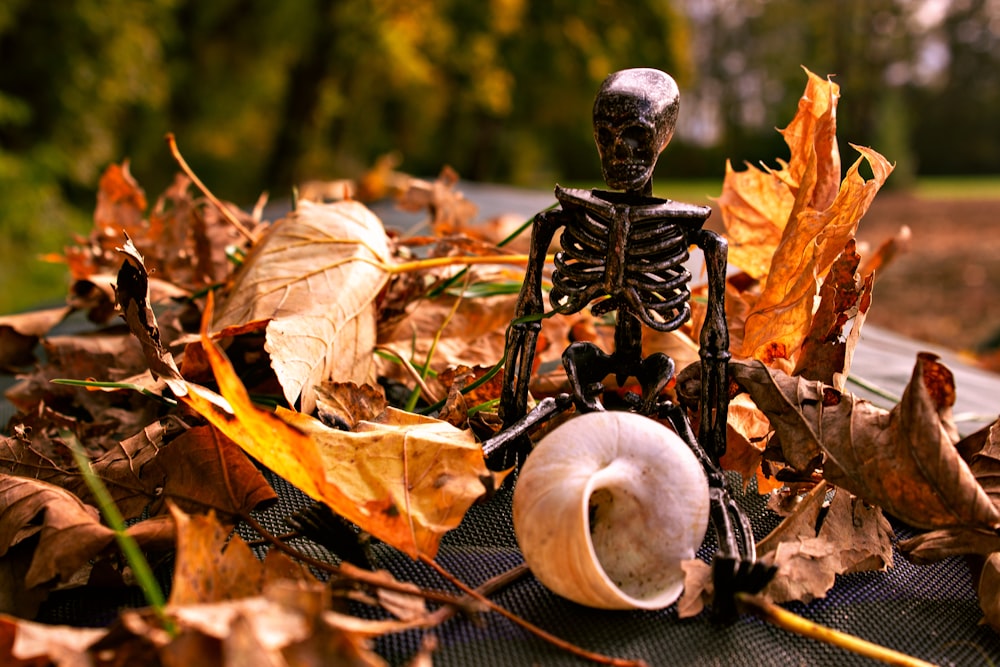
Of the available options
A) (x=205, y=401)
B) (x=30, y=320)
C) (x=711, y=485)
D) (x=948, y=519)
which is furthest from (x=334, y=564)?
(x=30, y=320)

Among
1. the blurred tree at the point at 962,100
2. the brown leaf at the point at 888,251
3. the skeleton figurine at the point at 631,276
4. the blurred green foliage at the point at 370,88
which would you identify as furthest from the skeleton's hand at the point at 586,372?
the blurred tree at the point at 962,100

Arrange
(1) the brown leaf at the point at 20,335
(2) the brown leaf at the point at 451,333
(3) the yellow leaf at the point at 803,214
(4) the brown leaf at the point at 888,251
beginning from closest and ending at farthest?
(3) the yellow leaf at the point at 803,214 < (2) the brown leaf at the point at 451,333 < (1) the brown leaf at the point at 20,335 < (4) the brown leaf at the point at 888,251

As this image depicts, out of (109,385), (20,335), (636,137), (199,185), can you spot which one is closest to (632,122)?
(636,137)

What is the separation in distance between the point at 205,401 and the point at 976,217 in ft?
34.0

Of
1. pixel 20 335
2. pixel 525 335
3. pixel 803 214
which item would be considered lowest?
pixel 20 335

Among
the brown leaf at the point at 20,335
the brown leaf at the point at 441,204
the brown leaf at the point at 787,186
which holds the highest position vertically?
the brown leaf at the point at 787,186

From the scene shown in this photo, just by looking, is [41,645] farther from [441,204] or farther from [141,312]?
[441,204]

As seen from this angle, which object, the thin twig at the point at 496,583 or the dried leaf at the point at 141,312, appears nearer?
the thin twig at the point at 496,583

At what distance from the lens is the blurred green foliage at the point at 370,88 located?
5316mm

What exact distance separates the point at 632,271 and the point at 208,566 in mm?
445

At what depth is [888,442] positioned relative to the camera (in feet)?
2.39

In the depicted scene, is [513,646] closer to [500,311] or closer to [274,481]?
[274,481]

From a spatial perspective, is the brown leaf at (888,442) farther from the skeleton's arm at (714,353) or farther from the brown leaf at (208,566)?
the brown leaf at (208,566)

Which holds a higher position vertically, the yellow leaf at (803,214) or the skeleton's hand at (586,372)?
the yellow leaf at (803,214)
